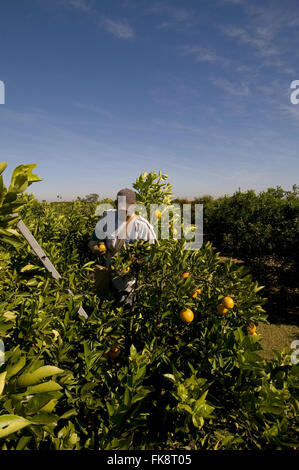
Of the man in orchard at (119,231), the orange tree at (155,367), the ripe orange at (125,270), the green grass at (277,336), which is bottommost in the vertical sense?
the green grass at (277,336)

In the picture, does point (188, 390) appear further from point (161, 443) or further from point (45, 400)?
point (45, 400)

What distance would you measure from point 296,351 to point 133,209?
Result: 170 cm

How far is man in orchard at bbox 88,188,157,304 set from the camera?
2.13 meters

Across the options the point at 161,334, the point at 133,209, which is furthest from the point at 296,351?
the point at 133,209

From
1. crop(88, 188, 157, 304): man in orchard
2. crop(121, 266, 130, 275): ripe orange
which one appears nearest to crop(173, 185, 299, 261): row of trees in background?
crop(88, 188, 157, 304): man in orchard

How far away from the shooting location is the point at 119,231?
7.30ft

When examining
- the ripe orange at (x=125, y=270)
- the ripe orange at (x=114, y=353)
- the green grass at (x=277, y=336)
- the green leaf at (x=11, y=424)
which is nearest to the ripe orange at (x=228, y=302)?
the ripe orange at (x=125, y=270)

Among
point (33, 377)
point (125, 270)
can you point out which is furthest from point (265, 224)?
point (33, 377)

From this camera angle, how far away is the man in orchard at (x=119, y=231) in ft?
7.00

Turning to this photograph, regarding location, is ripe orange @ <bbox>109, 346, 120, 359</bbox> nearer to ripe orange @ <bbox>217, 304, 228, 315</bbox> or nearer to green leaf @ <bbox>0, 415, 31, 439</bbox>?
ripe orange @ <bbox>217, 304, 228, 315</bbox>

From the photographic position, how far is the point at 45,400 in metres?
0.58

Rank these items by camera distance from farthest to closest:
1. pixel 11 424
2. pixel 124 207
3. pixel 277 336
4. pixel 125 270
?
pixel 277 336
pixel 124 207
pixel 125 270
pixel 11 424

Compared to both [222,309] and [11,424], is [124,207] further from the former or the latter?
[11,424]

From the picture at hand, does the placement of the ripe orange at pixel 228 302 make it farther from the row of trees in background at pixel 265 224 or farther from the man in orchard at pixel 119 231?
the row of trees in background at pixel 265 224
